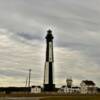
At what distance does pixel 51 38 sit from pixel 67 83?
2090cm

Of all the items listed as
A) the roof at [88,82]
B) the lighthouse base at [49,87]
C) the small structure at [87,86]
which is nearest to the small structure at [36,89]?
the small structure at [87,86]

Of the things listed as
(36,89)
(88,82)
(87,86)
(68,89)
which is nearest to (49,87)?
(87,86)

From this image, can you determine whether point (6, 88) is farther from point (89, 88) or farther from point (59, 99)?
point (59, 99)

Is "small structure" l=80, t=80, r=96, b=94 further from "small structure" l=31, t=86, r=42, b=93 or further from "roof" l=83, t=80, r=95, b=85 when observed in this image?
"small structure" l=31, t=86, r=42, b=93

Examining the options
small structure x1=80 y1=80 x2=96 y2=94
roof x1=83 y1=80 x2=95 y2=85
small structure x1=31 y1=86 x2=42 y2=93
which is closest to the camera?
small structure x1=80 y1=80 x2=96 y2=94

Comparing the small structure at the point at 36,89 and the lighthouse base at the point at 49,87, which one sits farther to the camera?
the small structure at the point at 36,89

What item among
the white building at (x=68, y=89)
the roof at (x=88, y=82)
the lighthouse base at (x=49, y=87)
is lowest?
A: the lighthouse base at (x=49, y=87)

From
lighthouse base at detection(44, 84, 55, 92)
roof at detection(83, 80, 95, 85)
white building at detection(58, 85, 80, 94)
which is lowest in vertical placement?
lighthouse base at detection(44, 84, 55, 92)

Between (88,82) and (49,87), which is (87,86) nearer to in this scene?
(88,82)

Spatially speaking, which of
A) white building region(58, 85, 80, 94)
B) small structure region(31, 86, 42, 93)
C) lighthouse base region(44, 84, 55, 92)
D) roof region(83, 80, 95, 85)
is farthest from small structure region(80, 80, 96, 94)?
lighthouse base region(44, 84, 55, 92)

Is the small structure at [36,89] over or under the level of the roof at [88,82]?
under

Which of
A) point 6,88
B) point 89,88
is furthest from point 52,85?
point 6,88

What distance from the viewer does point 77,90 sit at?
11719 cm

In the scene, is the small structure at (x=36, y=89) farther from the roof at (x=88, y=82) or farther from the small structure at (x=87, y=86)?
the roof at (x=88, y=82)
